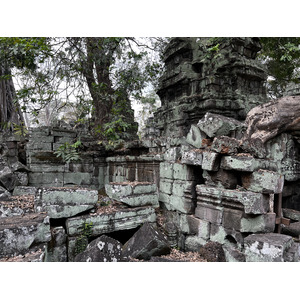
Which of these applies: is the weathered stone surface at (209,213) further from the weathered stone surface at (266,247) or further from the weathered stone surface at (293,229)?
the weathered stone surface at (293,229)

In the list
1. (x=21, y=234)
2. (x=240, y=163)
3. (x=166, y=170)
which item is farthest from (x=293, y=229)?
(x=21, y=234)

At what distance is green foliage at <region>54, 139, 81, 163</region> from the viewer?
19.9ft

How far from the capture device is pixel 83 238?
3.29 meters

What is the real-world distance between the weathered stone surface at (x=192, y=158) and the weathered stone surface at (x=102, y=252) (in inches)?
64.3

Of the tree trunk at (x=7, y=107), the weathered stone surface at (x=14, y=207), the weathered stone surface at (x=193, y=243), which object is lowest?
the weathered stone surface at (x=193, y=243)

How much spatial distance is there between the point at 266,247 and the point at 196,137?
1864mm

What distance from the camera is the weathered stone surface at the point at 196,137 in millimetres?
3699

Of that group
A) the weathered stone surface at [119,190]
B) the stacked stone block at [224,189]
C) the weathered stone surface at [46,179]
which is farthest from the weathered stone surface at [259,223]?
the weathered stone surface at [46,179]

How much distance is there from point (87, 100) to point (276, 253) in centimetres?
707

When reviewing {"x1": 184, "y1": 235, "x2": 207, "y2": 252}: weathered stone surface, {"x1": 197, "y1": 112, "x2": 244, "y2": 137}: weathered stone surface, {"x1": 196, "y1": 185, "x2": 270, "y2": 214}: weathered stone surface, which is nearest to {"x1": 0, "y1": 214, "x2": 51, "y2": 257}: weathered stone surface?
{"x1": 184, "y1": 235, "x2": 207, "y2": 252}: weathered stone surface

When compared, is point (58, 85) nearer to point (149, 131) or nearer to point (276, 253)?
point (149, 131)

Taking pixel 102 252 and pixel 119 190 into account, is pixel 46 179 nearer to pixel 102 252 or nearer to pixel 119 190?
pixel 119 190

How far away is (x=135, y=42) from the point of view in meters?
7.50

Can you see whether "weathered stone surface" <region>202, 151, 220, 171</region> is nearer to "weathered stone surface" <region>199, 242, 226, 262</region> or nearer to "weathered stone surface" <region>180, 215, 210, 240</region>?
"weathered stone surface" <region>180, 215, 210, 240</region>
